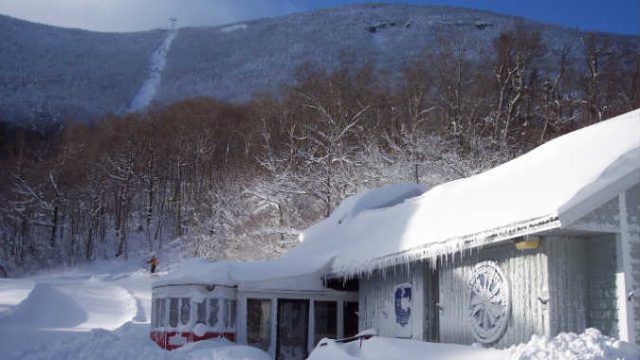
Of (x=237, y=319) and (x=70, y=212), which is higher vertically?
(x=70, y=212)

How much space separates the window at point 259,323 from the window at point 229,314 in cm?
33

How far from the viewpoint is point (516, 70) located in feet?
106

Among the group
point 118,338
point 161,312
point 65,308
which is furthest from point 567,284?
point 65,308

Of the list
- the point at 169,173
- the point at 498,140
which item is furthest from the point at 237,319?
the point at 169,173

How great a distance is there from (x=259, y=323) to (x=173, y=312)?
1905mm

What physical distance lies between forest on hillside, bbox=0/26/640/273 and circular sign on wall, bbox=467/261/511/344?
1654 centimetres

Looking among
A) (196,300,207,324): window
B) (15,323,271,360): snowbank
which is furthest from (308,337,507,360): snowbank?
(196,300,207,324): window

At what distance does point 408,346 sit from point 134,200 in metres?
38.6

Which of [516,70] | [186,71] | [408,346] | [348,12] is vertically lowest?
[408,346]

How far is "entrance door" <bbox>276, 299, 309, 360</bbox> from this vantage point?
1521 cm

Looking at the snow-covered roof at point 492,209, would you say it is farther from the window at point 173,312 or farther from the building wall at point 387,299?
the window at point 173,312

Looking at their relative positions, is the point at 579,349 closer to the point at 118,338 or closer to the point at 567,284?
the point at 567,284

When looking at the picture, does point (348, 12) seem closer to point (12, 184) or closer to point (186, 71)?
point (186, 71)

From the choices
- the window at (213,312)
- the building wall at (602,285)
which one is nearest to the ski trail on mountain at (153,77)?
the window at (213,312)
